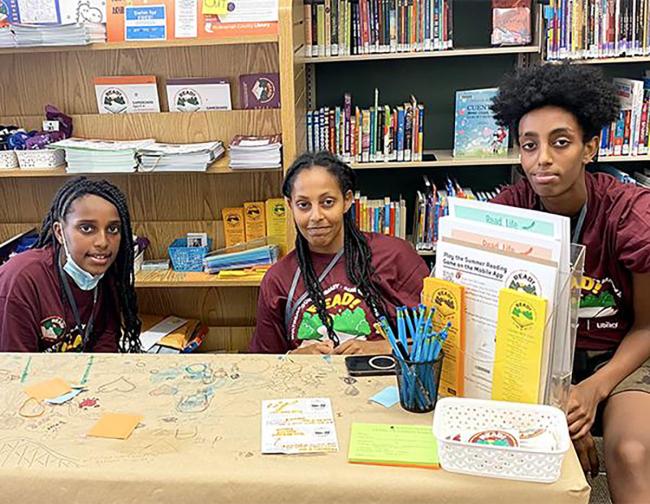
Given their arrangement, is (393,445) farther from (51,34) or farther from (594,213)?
(51,34)

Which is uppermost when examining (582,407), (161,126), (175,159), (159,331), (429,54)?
(429,54)

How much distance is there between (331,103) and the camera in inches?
116

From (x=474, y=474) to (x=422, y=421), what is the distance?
158 millimetres

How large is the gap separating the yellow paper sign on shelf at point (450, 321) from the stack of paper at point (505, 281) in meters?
0.01

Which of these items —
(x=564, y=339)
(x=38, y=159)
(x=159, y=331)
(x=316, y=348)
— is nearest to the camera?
(x=564, y=339)

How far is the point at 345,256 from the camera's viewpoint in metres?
1.88

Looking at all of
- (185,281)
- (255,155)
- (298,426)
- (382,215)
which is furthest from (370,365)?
(382,215)

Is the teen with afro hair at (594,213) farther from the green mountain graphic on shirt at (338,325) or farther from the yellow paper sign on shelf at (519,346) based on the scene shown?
the green mountain graphic on shirt at (338,325)

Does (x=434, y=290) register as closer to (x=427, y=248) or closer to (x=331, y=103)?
(x=427, y=248)

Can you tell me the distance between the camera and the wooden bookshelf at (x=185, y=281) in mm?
2570

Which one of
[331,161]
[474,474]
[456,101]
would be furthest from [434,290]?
[456,101]

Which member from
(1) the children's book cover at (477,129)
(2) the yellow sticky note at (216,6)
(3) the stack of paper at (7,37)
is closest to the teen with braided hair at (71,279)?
(3) the stack of paper at (7,37)

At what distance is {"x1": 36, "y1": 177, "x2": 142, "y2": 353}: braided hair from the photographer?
1851mm

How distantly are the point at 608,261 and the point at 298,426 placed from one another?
858mm
